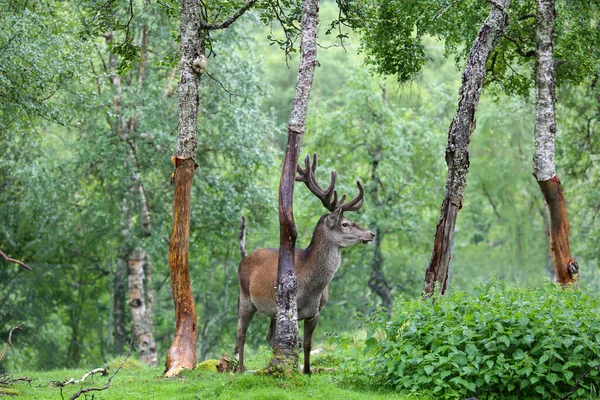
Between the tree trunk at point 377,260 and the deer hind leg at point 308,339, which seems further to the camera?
the tree trunk at point 377,260

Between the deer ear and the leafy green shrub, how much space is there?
2.15m

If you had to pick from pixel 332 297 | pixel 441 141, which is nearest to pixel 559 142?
pixel 441 141

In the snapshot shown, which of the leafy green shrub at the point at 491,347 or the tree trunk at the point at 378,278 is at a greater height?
the tree trunk at the point at 378,278

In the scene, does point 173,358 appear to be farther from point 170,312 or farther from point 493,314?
point 170,312

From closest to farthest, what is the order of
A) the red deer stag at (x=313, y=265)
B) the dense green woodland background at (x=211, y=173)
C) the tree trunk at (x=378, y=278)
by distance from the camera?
1. the red deer stag at (x=313, y=265)
2. the dense green woodland background at (x=211, y=173)
3. the tree trunk at (x=378, y=278)

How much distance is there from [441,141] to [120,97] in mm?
14677

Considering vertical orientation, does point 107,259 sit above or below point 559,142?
below

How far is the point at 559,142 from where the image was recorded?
26688mm

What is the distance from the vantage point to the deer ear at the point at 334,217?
506 inches

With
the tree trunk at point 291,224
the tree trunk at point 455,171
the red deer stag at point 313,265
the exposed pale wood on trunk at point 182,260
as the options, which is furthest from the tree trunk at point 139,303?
the tree trunk at point 291,224

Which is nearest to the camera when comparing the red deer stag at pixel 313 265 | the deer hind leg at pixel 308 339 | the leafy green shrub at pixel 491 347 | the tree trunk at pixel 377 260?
the leafy green shrub at pixel 491 347

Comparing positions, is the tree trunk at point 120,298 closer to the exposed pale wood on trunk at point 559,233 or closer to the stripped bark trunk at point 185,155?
the stripped bark trunk at point 185,155

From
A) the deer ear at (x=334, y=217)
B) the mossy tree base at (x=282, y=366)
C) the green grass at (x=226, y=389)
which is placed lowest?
the green grass at (x=226, y=389)

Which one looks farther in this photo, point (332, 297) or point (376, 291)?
point (332, 297)
